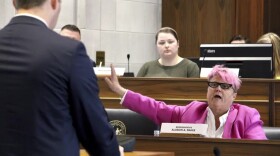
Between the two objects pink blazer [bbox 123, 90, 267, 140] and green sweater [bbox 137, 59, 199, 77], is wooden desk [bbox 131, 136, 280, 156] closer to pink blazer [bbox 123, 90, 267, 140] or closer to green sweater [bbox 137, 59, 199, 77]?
pink blazer [bbox 123, 90, 267, 140]

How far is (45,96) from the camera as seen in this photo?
2381mm

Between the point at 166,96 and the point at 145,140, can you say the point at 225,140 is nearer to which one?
the point at 145,140

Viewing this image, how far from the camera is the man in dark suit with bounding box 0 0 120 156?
2.38m

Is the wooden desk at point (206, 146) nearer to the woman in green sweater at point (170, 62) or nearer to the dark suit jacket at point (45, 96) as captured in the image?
the dark suit jacket at point (45, 96)

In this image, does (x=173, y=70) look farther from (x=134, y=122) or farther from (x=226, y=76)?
(x=226, y=76)

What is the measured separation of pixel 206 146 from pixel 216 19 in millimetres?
6609

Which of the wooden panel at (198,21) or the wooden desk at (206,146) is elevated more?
the wooden panel at (198,21)

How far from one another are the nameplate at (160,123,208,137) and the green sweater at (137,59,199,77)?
3.00 meters

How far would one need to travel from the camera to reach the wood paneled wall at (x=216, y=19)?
10414 millimetres

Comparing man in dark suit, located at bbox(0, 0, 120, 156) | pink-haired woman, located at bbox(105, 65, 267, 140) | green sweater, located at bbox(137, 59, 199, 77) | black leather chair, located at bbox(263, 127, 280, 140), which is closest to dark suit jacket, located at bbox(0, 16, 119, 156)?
man in dark suit, located at bbox(0, 0, 120, 156)

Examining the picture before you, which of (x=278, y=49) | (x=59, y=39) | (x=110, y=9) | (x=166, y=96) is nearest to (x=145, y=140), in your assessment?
(x=59, y=39)

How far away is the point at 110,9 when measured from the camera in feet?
33.3

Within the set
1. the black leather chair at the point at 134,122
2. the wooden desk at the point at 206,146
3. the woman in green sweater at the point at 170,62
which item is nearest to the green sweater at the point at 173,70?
the woman in green sweater at the point at 170,62

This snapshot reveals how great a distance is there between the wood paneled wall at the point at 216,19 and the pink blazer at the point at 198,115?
548cm
